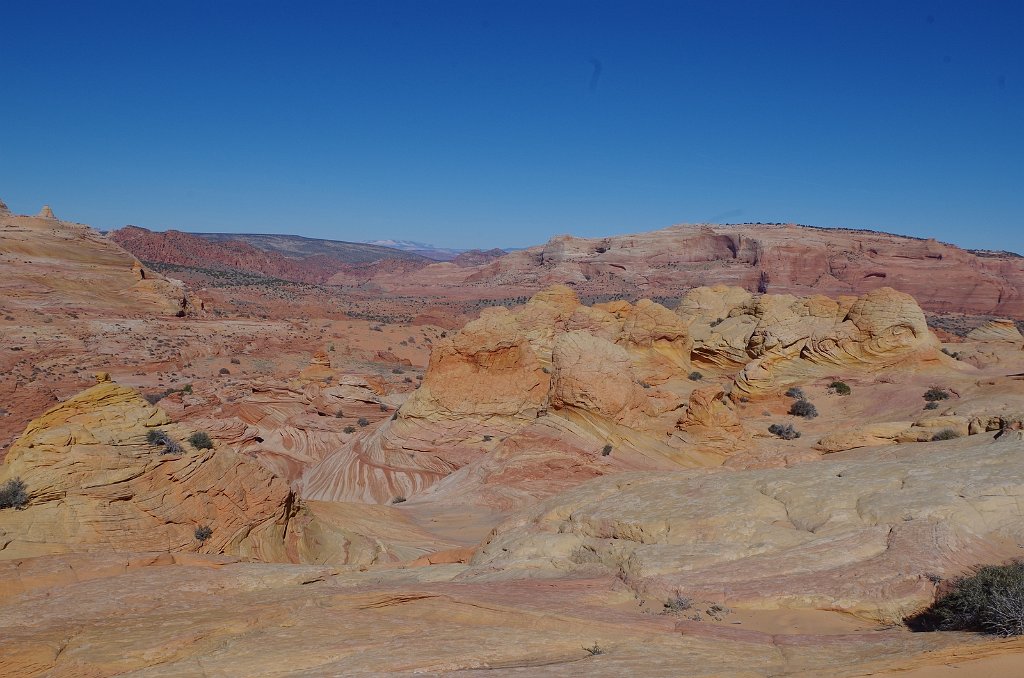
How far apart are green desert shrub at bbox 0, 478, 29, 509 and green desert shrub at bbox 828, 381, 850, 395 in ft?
84.7

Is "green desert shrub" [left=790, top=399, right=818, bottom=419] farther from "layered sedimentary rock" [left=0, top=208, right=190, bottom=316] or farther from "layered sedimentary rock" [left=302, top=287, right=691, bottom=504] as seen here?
"layered sedimentary rock" [left=0, top=208, right=190, bottom=316]

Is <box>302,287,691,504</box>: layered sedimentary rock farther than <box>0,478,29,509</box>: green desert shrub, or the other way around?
<box>302,287,691,504</box>: layered sedimentary rock

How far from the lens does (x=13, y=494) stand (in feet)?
31.4

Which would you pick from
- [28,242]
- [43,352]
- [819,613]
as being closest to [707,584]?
[819,613]

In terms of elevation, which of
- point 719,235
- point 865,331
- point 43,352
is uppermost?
point 719,235

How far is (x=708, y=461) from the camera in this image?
18672 millimetres

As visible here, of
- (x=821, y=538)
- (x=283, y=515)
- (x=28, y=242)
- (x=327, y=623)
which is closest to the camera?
(x=327, y=623)

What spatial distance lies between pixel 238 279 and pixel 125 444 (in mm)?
107571

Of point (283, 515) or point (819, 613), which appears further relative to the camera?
point (283, 515)

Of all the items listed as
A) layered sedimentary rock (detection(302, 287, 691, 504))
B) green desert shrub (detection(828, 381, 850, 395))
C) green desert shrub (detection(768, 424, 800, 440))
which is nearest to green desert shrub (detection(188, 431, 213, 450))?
layered sedimentary rock (detection(302, 287, 691, 504))

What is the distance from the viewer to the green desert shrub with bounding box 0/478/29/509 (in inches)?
374

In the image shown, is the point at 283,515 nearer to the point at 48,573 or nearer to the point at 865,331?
the point at 48,573

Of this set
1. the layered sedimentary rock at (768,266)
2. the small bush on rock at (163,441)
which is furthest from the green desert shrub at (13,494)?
the layered sedimentary rock at (768,266)

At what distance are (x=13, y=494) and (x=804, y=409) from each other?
23.2m
